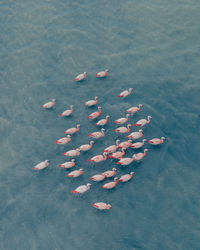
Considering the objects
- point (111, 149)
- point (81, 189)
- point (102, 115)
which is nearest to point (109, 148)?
point (111, 149)

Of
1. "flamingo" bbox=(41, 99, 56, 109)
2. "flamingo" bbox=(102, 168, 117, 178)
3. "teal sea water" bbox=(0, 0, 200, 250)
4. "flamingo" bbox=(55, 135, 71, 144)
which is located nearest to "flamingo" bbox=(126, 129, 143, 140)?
"teal sea water" bbox=(0, 0, 200, 250)

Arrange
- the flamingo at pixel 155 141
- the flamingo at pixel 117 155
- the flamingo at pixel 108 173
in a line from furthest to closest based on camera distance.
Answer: the flamingo at pixel 155 141 < the flamingo at pixel 117 155 < the flamingo at pixel 108 173

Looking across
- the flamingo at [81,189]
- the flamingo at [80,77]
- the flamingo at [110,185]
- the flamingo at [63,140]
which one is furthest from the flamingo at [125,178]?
the flamingo at [80,77]

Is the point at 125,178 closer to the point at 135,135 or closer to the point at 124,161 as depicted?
the point at 124,161

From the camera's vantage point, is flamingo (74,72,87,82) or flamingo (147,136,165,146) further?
flamingo (74,72,87,82)

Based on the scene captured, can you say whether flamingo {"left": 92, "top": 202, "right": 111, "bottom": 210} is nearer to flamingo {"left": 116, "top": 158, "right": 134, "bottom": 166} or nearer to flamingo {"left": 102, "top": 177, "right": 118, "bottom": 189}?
flamingo {"left": 102, "top": 177, "right": 118, "bottom": 189}

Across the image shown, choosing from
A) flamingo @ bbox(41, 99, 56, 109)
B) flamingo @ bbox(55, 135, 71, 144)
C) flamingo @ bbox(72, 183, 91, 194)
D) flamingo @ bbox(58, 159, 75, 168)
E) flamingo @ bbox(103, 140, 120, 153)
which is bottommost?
flamingo @ bbox(72, 183, 91, 194)

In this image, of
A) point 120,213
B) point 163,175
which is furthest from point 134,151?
point 120,213

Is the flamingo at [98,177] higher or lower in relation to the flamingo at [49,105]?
lower

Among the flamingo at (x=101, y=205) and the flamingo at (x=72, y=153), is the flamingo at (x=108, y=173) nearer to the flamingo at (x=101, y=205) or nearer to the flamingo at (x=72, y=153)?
the flamingo at (x=101, y=205)

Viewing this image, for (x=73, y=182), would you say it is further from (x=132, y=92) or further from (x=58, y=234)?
(x=132, y=92)
